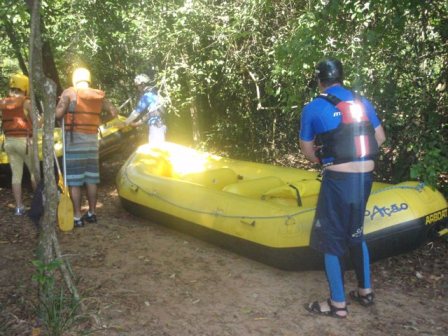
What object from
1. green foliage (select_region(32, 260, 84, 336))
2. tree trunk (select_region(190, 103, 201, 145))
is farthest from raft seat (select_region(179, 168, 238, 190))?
tree trunk (select_region(190, 103, 201, 145))

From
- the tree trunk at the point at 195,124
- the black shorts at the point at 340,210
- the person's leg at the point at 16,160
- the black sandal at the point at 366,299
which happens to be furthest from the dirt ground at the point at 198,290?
the tree trunk at the point at 195,124

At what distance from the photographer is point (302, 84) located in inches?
241

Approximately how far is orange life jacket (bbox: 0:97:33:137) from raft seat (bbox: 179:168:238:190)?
215 cm

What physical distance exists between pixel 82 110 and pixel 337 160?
327 centimetres

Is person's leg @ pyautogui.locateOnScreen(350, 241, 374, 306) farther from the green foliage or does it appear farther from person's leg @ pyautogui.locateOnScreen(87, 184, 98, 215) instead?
person's leg @ pyautogui.locateOnScreen(87, 184, 98, 215)

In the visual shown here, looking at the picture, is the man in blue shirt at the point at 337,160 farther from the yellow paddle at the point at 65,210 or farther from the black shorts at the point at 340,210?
the yellow paddle at the point at 65,210

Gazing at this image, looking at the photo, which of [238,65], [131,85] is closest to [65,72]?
[131,85]

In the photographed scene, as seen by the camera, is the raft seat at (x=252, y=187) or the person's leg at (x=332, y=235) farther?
the raft seat at (x=252, y=187)

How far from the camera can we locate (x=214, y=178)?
5891 mm

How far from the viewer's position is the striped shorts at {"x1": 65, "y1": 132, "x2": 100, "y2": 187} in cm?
561

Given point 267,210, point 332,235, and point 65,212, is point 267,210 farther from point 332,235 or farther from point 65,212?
point 65,212

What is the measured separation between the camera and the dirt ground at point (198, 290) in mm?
3473

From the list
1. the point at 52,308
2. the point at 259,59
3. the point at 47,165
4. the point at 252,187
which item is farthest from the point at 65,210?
the point at 259,59

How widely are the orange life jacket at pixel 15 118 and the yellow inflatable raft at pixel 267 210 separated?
1.35 meters
